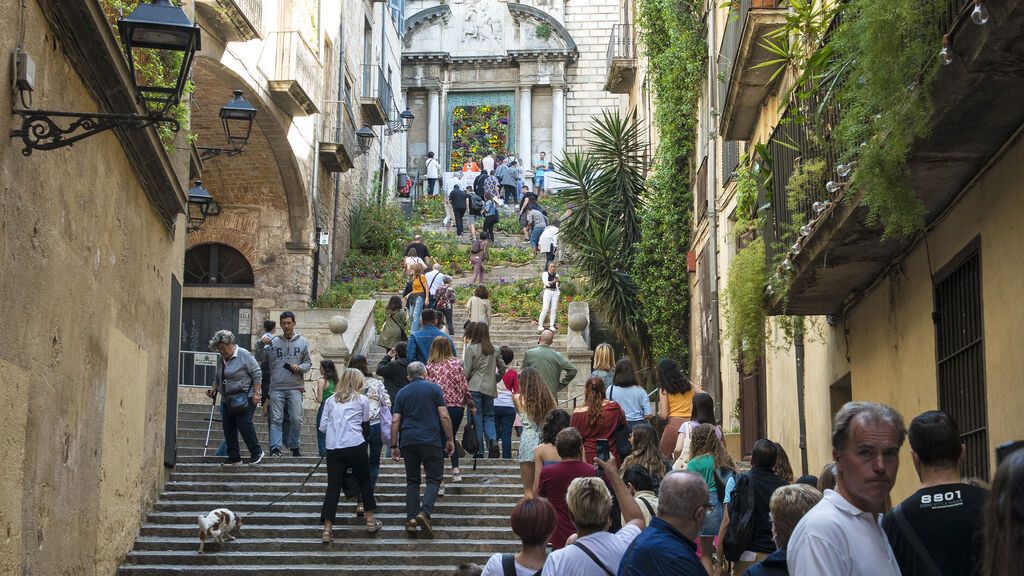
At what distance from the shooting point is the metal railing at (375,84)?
33.8 m

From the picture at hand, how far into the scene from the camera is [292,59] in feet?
78.1

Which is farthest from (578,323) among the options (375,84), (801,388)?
(375,84)

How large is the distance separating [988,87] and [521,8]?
3854 centimetres

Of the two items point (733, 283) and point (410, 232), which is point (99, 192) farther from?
point (410, 232)

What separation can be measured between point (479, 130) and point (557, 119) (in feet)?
9.17

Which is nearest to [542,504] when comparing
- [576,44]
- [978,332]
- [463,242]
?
[978,332]

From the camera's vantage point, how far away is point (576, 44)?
1740 inches

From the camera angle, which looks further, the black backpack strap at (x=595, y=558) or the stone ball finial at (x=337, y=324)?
the stone ball finial at (x=337, y=324)

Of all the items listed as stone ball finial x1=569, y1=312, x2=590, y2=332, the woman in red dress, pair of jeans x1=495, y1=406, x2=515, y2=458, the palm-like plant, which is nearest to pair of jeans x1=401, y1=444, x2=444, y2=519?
the woman in red dress

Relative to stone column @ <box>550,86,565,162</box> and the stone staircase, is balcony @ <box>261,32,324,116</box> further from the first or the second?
stone column @ <box>550,86,565,162</box>

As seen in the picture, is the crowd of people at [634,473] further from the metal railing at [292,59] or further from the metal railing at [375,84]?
the metal railing at [375,84]

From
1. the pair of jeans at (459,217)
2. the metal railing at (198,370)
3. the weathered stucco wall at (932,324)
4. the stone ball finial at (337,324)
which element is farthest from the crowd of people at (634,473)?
the pair of jeans at (459,217)

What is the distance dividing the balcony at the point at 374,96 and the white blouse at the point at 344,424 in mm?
21187

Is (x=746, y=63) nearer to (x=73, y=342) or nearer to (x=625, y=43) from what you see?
(x=73, y=342)
